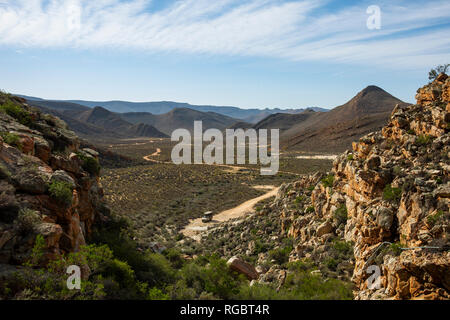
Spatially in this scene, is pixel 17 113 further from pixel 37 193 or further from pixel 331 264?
pixel 331 264

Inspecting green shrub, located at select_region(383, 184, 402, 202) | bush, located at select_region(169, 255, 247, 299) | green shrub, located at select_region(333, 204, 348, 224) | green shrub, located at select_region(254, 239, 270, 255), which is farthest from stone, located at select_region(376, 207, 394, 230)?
green shrub, located at select_region(254, 239, 270, 255)

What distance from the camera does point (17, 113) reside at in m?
11.6

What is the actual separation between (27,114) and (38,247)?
8148 mm

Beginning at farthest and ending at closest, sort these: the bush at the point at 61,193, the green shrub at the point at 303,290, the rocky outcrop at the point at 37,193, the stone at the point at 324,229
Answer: the stone at the point at 324,229 → the green shrub at the point at 303,290 → the bush at the point at 61,193 → the rocky outcrop at the point at 37,193

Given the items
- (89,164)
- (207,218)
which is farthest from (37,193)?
(207,218)

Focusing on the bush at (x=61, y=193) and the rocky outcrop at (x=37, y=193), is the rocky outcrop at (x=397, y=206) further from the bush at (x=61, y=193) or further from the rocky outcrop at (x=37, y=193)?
the bush at (x=61, y=193)

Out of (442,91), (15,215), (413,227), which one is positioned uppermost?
(442,91)

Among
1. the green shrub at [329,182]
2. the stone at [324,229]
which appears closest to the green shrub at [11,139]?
the stone at [324,229]

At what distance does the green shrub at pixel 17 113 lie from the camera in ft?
37.6

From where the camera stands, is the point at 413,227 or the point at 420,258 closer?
the point at 420,258

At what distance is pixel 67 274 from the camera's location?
5.96 m

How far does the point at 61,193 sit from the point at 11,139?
2.91m
